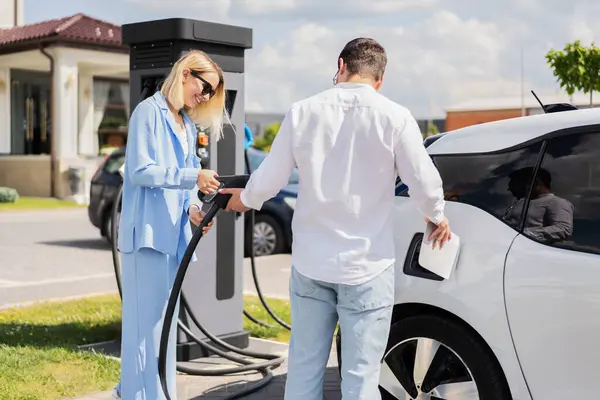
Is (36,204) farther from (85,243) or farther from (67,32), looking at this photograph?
(85,243)

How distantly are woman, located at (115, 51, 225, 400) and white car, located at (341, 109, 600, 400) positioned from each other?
3.54 feet

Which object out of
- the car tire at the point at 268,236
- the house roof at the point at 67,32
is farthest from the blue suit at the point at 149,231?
the house roof at the point at 67,32

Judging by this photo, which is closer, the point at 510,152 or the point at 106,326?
the point at 510,152

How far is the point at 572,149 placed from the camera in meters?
3.67

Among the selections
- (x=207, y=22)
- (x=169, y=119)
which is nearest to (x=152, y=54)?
(x=207, y=22)

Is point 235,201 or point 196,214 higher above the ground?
point 235,201

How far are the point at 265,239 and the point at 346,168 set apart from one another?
374 inches

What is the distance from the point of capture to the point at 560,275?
3.46 meters

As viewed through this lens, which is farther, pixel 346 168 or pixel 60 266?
pixel 60 266

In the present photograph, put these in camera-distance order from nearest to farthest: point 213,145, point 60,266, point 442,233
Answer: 1. point 442,233
2. point 213,145
3. point 60,266

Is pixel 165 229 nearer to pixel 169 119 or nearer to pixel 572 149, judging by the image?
pixel 169 119

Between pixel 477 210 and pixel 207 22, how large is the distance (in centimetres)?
293

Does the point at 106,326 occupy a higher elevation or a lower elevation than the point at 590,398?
lower

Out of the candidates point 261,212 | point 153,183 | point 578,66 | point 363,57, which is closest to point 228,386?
point 153,183
